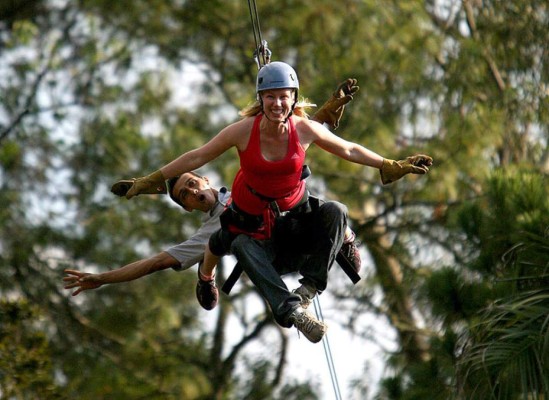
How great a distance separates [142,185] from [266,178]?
0.58 m

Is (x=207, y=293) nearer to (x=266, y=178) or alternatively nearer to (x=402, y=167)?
Answer: (x=266, y=178)

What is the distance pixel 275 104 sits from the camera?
6633 millimetres

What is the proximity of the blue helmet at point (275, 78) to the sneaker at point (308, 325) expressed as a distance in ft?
3.33

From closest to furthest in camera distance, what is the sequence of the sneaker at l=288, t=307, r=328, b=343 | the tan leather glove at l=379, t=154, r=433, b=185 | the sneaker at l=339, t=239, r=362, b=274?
1. the sneaker at l=288, t=307, r=328, b=343
2. the tan leather glove at l=379, t=154, r=433, b=185
3. the sneaker at l=339, t=239, r=362, b=274

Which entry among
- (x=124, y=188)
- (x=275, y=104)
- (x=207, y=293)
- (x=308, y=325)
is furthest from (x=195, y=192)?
(x=308, y=325)

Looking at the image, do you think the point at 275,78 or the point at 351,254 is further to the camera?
the point at 351,254

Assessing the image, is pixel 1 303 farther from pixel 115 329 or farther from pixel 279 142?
pixel 115 329

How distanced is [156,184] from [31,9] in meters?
12.3

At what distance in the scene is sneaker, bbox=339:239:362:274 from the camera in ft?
23.9

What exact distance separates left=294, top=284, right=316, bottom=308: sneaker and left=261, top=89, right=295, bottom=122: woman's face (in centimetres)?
82

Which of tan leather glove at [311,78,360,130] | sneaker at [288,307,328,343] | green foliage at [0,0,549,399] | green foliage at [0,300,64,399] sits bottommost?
sneaker at [288,307,328,343]

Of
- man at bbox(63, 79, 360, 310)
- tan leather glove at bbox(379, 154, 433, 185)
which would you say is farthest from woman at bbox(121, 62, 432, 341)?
man at bbox(63, 79, 360, 310)

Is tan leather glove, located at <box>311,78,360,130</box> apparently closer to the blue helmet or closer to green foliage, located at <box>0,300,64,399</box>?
the blue helmet

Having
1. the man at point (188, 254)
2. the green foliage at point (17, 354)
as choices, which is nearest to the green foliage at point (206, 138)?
the green foliage at point (17, 354)
